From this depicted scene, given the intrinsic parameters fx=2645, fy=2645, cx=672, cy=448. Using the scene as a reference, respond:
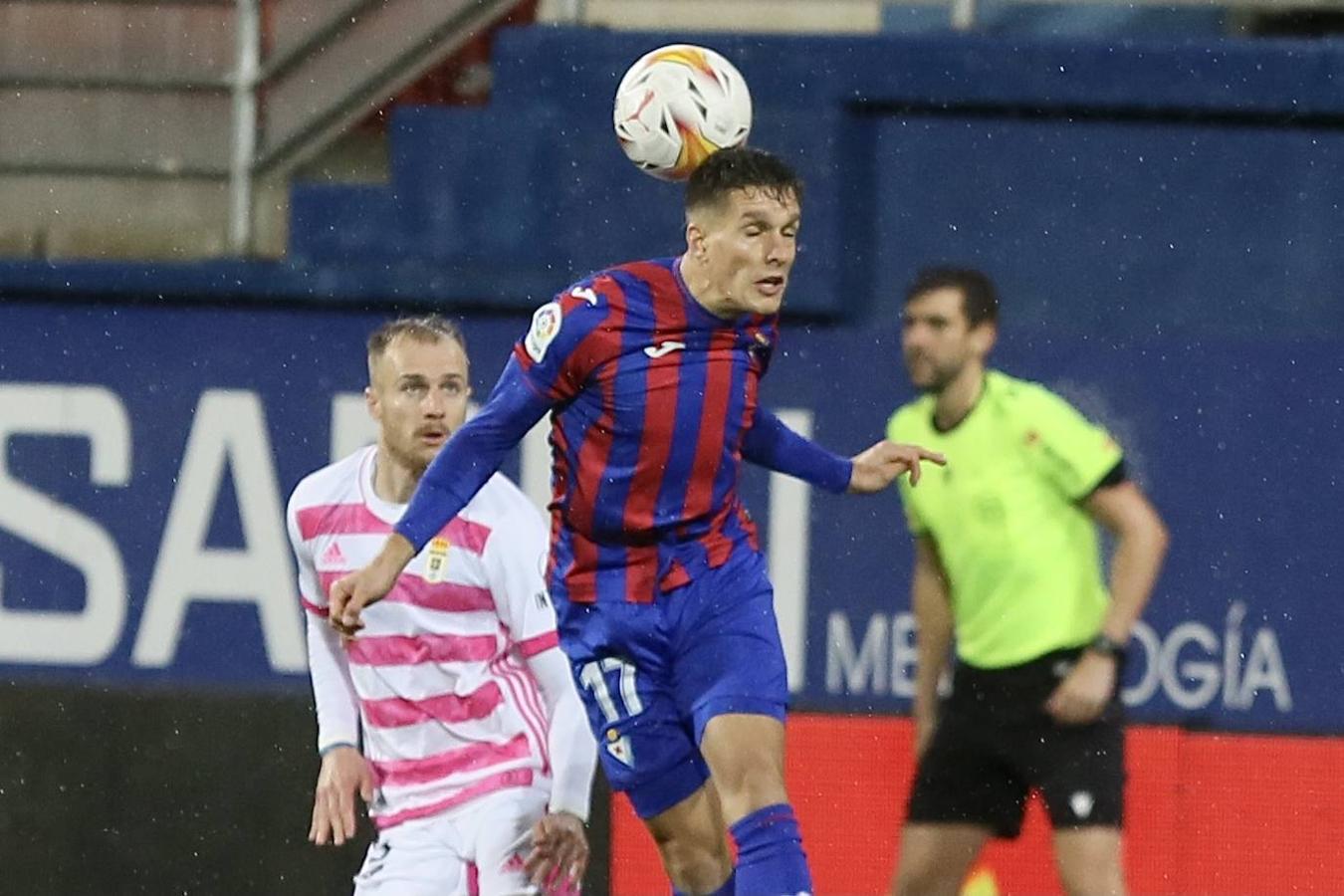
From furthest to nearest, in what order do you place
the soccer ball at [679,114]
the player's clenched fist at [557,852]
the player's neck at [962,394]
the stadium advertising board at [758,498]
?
the stadium advertising board at [758,498] → the player's neck at [962,394] → the soccer ball at [679,114] → the player's clenched fist at [557,852]

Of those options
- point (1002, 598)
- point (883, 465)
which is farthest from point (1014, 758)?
point (883, 465)

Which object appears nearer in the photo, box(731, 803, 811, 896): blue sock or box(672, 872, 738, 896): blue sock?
box(731, 803, 811, 896): blue sock

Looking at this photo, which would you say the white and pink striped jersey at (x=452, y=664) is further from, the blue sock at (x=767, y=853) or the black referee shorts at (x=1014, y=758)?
the black referee shorts at (x=1014, y=758)

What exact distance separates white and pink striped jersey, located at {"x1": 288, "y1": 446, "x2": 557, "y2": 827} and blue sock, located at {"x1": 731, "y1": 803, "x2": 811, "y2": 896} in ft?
2.08

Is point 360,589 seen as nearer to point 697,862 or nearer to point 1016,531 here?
point 697,862

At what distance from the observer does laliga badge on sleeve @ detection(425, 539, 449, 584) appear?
5.58 meters

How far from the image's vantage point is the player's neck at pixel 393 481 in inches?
225

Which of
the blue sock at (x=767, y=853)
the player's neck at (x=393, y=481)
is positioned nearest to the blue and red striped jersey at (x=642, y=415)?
the player's neck at (x=393, y=481)

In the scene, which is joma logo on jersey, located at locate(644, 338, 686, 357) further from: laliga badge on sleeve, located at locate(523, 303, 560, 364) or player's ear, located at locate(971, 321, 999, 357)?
player's ear, located at locate(971, 321, 999, 357)

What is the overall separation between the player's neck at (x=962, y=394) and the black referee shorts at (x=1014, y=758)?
0.63 meters

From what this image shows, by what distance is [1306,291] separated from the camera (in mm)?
7941

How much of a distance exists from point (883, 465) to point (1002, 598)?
107 centimetres

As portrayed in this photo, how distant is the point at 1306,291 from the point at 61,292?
12.4ft

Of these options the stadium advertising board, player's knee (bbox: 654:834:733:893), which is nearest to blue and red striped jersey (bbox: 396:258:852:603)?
player's knee (bbox: 654:834:733:893)
